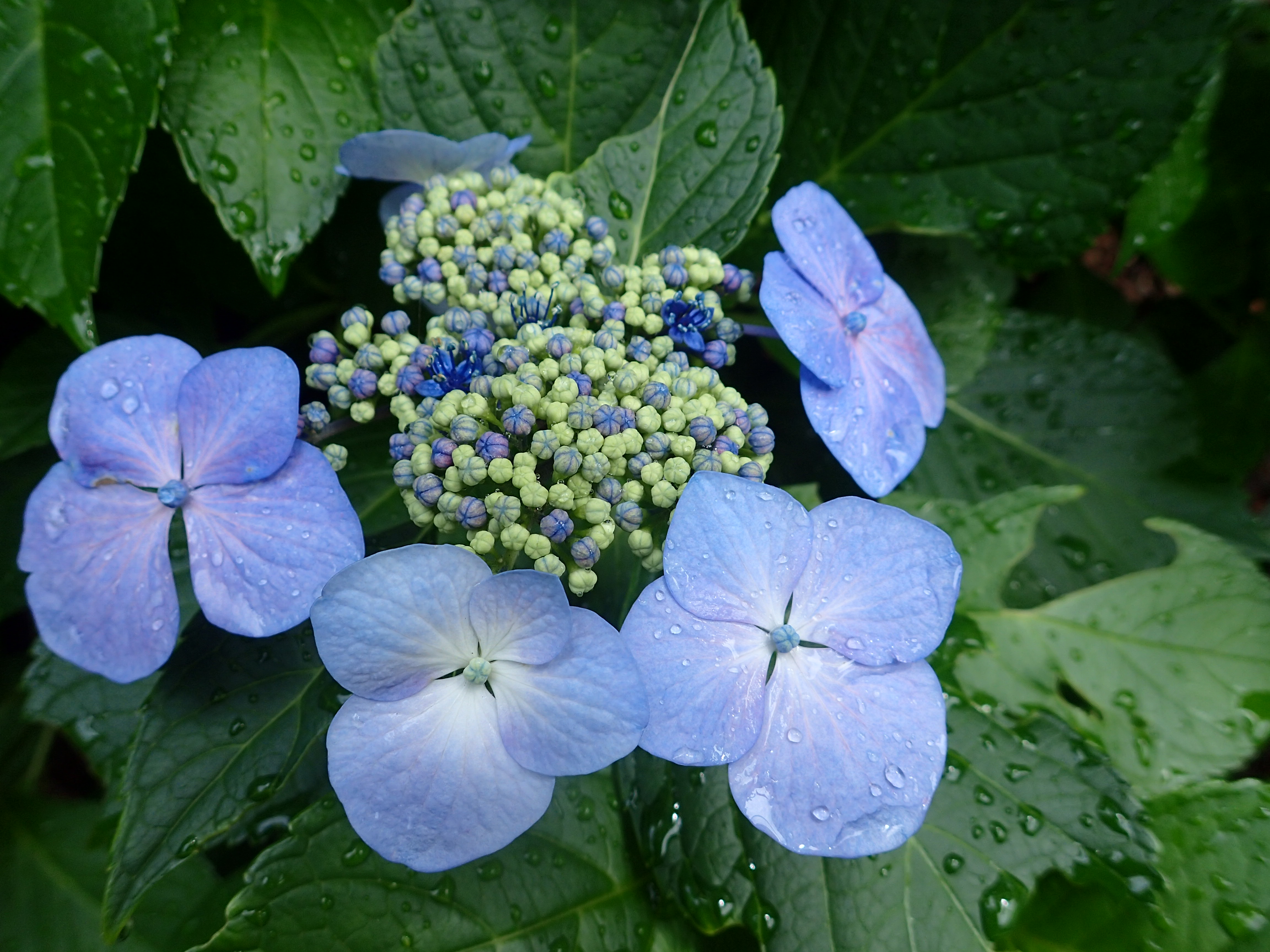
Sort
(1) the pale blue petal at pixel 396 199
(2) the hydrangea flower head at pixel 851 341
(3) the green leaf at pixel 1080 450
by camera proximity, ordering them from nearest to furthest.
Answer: (2) the hydrangea flower head at pixel 851 341 → (1) the pale blue petal at pixel 396 199 → (3) the green leaf at pixel 1080 450

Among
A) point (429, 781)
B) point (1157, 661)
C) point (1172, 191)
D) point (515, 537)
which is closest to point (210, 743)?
point (429, 781)

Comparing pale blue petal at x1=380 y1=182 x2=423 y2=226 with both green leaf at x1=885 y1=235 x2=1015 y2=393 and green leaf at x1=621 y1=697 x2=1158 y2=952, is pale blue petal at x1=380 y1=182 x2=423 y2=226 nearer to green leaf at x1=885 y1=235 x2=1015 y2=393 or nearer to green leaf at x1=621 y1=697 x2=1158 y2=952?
green leaf at x1=621 y1=697 x2=1158 y2=952

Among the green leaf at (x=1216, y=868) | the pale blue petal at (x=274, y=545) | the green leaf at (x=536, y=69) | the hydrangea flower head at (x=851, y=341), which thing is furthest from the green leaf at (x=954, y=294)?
the pale blue petal at (x=274, y=545)

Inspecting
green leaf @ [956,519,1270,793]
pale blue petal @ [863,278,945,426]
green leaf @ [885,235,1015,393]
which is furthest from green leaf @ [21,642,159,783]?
green leaf @ [885,235,1015,393]

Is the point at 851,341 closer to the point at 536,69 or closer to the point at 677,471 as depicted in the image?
the point at 677,471

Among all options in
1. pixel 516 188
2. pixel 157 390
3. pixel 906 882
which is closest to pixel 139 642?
pixel 157 390

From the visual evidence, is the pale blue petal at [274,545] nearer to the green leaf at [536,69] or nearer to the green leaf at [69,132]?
the green leaf at [69,132]
